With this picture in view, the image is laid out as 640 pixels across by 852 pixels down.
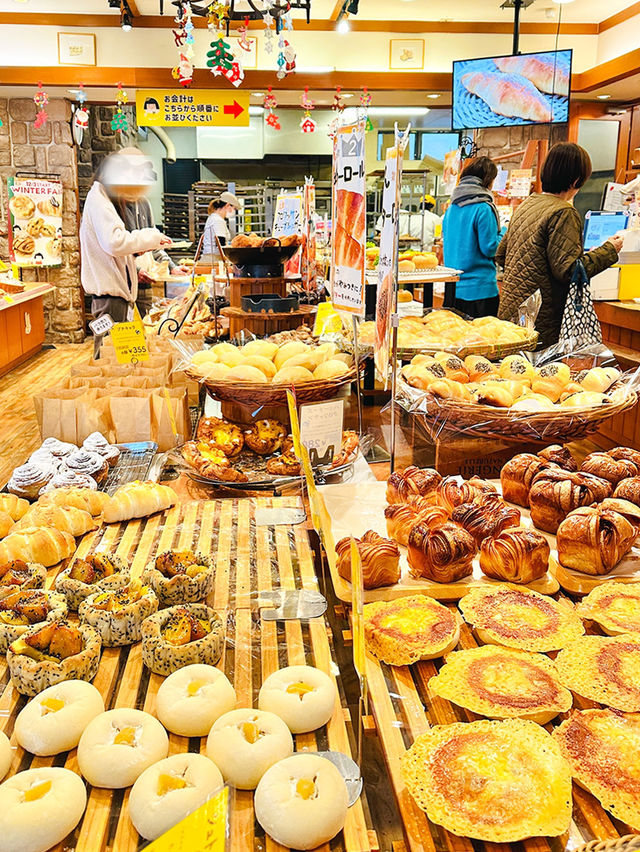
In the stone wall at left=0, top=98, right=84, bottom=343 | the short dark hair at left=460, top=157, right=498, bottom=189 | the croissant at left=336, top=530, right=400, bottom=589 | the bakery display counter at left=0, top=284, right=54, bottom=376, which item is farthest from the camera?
the stone wall at left=0, top=98, right=84, bottom=343

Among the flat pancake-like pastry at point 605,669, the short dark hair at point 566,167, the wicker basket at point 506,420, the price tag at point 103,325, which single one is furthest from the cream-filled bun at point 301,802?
the short dark hair at point 566,167

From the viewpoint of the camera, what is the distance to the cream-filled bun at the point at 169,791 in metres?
0.91

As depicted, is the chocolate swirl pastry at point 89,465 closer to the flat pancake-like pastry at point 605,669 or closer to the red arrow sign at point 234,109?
the flat pancake-like pastry at point 605,669

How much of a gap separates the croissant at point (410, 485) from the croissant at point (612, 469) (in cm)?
38

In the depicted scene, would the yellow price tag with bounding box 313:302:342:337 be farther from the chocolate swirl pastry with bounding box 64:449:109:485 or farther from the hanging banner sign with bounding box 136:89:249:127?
the hanging banner sign with bounding box 136:89:249:127

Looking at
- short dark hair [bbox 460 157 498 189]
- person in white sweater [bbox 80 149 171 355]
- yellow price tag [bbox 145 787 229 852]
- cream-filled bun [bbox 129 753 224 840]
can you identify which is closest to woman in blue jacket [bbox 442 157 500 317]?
short dark hair [bbox 460 157 498 189]

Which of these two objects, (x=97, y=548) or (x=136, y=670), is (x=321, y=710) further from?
(x=97, y=548)

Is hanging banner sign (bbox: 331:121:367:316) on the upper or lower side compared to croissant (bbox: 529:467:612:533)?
upper

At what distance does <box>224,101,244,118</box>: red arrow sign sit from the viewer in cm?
733

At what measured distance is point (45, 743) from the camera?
1.06 metres

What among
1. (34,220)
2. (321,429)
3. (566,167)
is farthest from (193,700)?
(34,220)

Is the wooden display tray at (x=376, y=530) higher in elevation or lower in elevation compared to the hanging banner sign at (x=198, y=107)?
lower

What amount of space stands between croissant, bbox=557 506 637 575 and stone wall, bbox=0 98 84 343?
8695 millimetres

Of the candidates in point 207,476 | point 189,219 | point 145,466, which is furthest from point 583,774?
point 189,219
